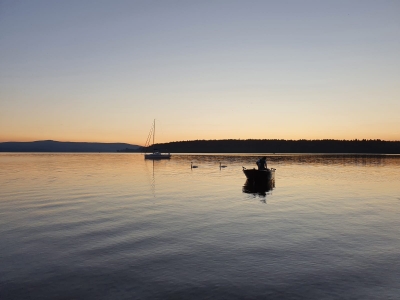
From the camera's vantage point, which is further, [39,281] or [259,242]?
[259,242]

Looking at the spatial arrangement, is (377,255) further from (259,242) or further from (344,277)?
(259,242)

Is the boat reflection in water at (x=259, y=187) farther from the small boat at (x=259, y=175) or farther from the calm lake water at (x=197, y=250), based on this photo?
the calm lake water at (x=197, y=250)

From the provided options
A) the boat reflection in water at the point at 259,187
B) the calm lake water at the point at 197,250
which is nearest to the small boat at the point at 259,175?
the boat reflection in water at the point at 259,187

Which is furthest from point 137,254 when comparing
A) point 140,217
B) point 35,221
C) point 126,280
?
point 35,221

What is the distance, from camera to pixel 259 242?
55.1 ft

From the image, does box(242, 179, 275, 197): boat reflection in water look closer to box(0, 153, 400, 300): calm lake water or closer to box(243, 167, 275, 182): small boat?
box(243, 167, 275, 182): small boat

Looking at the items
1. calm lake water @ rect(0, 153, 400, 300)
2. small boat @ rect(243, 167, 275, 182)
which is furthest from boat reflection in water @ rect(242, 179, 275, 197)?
calm lake water @ rect(0, 153, 400, 300)

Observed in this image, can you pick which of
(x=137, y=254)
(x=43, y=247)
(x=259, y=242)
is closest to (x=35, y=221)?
(x=43, y=247)

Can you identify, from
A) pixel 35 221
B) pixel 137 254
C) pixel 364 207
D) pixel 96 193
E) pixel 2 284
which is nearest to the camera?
pixel 2 284

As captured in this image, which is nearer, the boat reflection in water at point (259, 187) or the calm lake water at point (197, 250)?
the calm lake water at point (197, 250)

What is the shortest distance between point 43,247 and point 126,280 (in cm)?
665

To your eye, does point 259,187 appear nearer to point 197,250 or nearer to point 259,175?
point 259,175

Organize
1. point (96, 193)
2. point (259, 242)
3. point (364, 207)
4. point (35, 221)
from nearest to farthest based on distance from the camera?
point (259, 242), point (35, 221), point (364, 207), point (96, 193)

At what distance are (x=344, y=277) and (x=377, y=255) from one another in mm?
4096
